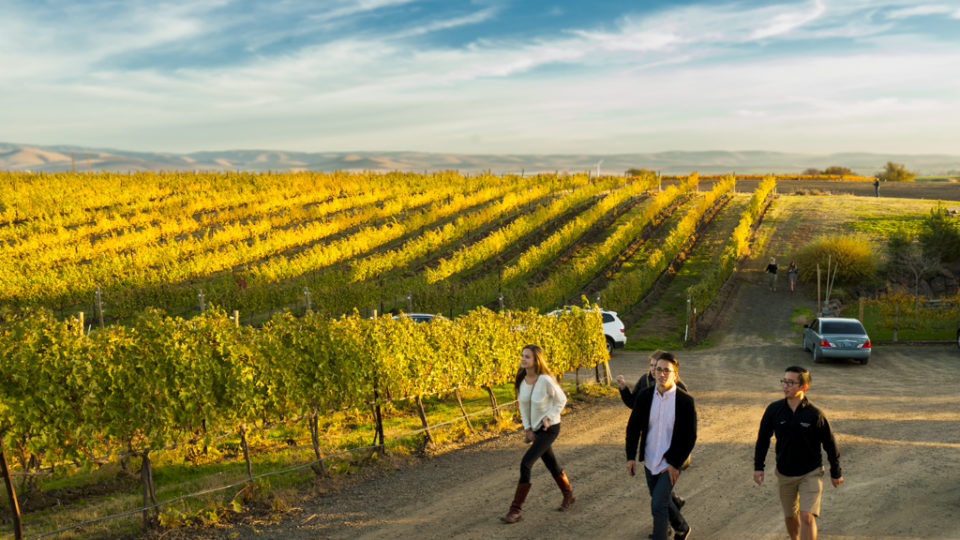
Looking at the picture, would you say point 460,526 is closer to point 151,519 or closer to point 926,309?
point 151,519

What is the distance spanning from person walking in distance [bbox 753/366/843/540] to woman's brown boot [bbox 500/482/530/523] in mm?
2870

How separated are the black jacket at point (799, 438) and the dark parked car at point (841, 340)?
18.0 m

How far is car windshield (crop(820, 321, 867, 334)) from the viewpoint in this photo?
23.4m

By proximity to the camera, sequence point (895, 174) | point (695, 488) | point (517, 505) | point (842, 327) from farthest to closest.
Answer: point (895, 174)
point (842, 327)
point (695, 488)
point (517, 505)

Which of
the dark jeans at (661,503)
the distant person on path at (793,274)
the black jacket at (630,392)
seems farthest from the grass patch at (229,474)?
the distant person on path at (793,274)

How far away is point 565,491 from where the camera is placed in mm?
9102

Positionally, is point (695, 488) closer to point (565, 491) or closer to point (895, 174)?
point (565, 491)

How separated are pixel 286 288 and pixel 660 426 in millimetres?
30086

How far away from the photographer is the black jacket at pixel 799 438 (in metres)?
6.71

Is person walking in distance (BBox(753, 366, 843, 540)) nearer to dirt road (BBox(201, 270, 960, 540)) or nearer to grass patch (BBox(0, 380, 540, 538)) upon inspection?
dirt road (BBox(201, 270, 960, 540))

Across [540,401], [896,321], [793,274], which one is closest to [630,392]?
[540,401]

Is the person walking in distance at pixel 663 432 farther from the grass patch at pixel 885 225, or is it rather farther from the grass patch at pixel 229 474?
the grass patch at pixel 885 225

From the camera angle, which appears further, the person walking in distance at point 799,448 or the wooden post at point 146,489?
the wooden post at point 146,489

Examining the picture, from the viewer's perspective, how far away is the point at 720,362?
24.2 m
